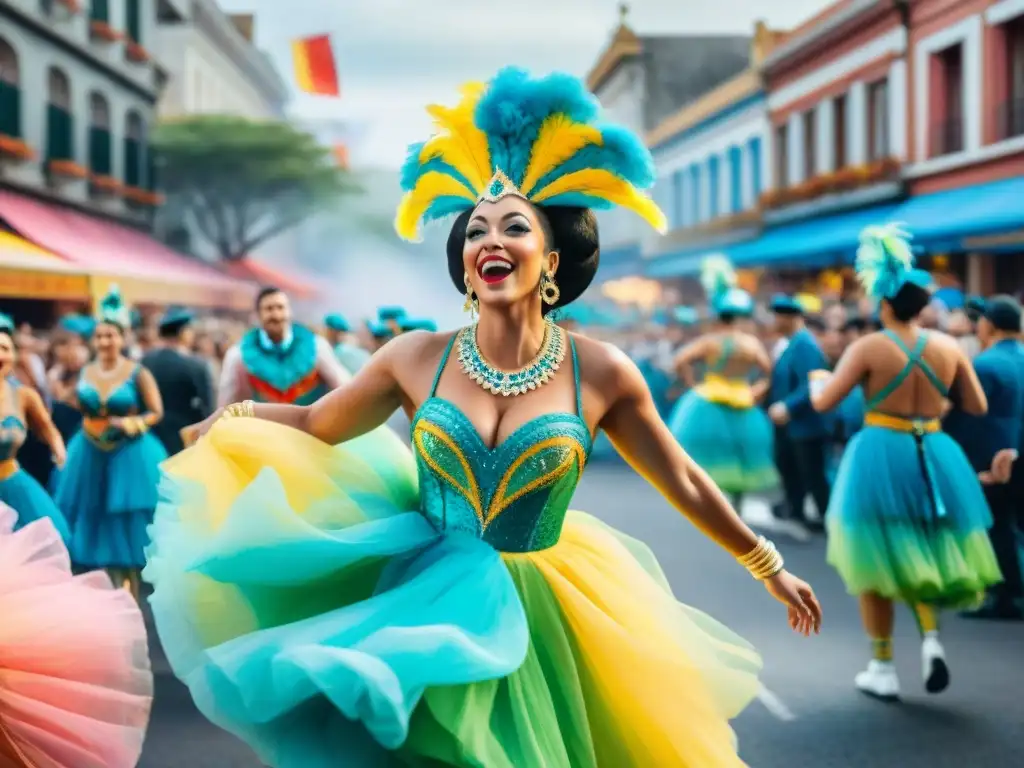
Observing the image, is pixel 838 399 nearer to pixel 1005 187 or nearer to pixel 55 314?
pixel 1005 187

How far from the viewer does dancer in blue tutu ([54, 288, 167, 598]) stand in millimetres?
8125

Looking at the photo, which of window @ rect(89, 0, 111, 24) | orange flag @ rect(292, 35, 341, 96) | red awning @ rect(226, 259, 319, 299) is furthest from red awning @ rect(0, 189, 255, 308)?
red awning @ rect(226, 259, 319, 299)

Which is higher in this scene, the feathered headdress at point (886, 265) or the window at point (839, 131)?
the window at point (839, 131)

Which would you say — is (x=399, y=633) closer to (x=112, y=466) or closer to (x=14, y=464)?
(x=14, y=464)

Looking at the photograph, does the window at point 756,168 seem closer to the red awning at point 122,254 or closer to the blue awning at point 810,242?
the blue awning at point 810,242

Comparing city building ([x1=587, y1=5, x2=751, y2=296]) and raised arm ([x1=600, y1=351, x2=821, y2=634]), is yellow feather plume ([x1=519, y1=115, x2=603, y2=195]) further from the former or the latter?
city building ([x1=587, y1=5, x2=751, y2=296])

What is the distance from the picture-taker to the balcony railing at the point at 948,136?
24.5 meters

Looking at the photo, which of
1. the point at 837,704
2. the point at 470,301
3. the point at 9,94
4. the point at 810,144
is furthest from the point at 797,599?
the point at 810,144

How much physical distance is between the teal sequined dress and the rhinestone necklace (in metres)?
0.06

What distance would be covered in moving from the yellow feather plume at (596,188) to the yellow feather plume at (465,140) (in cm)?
18

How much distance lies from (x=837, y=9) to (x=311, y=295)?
910 inches

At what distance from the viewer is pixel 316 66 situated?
30.6 metres

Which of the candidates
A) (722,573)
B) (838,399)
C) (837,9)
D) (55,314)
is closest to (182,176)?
(55,314)

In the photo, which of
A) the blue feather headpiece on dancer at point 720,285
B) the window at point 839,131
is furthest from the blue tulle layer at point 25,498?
the window at point 839,131
